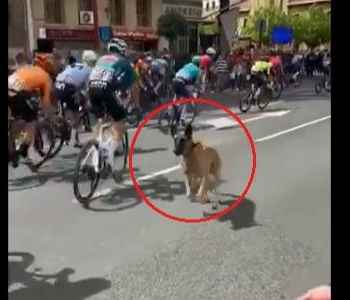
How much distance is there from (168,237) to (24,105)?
290 cm

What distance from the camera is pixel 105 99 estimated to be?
5.97 metres

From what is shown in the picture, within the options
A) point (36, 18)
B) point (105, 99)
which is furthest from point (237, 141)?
point (36, 18)

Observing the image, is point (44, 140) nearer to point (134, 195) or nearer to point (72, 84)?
point (72, 84)

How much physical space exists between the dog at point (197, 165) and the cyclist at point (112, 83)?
1025 millimetres

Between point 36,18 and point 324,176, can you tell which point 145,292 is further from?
point 36,18

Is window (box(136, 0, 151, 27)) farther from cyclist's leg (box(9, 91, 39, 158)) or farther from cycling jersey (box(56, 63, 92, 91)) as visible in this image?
cyclist's leg (box(9, 91, 39, 158))

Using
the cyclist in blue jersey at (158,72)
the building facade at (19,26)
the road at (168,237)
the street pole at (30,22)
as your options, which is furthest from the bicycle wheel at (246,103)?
the street pole at (30,22)

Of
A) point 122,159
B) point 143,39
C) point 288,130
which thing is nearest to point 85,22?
point 143,39

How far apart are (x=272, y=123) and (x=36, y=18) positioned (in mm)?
16794

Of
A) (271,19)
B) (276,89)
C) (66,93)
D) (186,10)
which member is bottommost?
(276,89)

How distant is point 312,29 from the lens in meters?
49.0

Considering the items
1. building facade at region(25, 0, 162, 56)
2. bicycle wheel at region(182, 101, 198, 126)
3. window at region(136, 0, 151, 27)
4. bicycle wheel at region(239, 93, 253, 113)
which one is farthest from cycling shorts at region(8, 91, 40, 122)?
window at region(136, 0, 151, 27)

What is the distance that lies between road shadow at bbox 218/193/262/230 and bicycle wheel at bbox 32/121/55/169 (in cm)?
302

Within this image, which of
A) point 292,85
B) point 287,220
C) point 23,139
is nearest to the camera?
point 287,220
